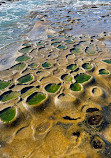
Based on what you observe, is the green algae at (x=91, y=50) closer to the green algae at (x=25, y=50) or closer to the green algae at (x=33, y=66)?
the green algae at (x=33, y=66)

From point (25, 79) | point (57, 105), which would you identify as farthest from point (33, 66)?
point (57, 105)

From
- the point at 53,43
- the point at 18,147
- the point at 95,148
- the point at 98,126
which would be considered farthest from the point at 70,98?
the point at 53,43

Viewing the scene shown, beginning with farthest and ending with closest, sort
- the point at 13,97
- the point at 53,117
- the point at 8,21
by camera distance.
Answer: the point at 8,21 → the point at 13,97 → the point at 53,117

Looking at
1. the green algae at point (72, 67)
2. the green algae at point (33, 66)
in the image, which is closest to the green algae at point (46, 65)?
the green algae at point (33, 66)

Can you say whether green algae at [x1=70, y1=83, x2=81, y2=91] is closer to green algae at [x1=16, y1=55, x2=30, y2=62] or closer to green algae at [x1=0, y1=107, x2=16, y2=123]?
green algae at [x1=0, y1=107, x2=16, y2=123]

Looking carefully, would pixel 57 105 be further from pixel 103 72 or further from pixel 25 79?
pixel 103 72

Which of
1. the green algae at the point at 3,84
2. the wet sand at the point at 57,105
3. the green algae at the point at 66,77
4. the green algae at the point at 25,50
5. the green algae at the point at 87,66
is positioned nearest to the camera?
the wet sand at the point at 57,105

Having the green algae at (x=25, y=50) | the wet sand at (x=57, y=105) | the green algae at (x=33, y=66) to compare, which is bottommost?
the wet sand at (x=57, y=105)

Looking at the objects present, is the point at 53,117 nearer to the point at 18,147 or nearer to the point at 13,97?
the point at 18,147

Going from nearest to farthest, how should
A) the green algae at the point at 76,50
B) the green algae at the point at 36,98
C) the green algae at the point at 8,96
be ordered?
the green algae at the point at 36,98
the green algae at the point at 8,96
the green algae at the point at 76,50
